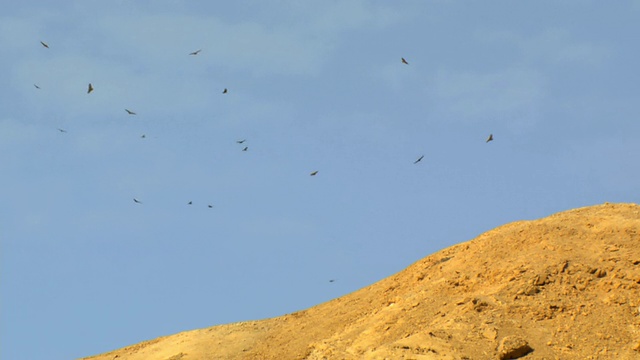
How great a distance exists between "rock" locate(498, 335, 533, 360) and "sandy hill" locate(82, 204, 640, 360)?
0.03 m

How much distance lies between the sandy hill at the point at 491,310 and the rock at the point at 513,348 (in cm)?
3

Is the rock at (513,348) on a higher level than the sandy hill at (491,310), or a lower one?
lower

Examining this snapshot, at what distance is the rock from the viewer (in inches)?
910

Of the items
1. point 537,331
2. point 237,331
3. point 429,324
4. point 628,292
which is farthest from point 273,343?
point 628,292

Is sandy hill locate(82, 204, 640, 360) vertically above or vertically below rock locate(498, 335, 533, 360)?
above

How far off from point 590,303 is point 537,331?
175 centimetres

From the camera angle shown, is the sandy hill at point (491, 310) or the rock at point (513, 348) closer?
the rock at point (513, 348)

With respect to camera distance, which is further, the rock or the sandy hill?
the sandy hill

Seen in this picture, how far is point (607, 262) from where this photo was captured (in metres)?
26.2

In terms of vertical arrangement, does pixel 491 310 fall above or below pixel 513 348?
above

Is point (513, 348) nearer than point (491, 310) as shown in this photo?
Yes

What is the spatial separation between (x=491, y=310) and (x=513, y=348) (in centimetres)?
177

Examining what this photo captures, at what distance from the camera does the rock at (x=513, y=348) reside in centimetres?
2312

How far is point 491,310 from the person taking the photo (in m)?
24.8
